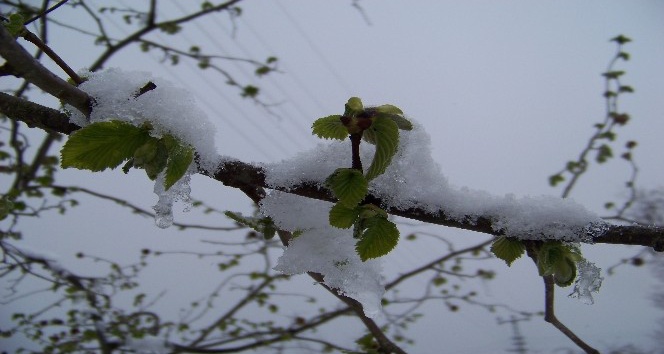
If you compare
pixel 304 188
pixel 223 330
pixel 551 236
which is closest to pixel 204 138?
pixel 304 188

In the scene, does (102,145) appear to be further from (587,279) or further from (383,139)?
(587,279)

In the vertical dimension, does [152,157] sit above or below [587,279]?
above

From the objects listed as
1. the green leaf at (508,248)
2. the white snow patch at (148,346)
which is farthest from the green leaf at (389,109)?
the white snow patch at (148,346)

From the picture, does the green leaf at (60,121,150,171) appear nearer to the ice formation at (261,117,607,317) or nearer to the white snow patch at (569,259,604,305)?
the ice formation at (261,117,607,317)

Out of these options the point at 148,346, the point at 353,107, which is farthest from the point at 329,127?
the point at 148,346

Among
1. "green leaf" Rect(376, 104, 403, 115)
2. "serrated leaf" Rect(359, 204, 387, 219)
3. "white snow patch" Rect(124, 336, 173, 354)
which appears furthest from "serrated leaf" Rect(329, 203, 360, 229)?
"white snow patch" Rect(124, 336, 173, 354)
